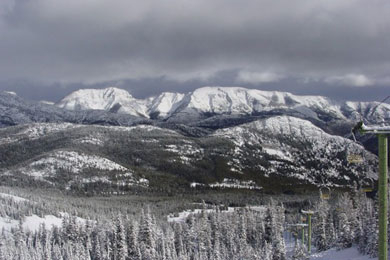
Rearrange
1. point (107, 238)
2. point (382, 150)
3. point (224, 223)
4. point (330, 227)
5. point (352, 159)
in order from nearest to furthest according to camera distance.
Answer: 1. point (382, 150)
2. point (352, 159)
3. point (330, 227)
4. point (107, 238)
5. point (224, 223)

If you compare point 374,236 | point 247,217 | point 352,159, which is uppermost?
point 352,159

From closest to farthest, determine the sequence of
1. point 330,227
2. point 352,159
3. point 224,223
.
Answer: point 352,159 < point 330,227 < point 224,223

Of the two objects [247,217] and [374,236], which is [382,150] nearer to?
[374,236]

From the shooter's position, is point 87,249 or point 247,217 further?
point 247,217

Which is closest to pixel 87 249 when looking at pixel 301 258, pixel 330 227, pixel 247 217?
pixel 247 217

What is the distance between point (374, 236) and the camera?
71312 mm

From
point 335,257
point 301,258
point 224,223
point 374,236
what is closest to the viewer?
point 301,258

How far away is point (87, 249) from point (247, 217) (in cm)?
6217

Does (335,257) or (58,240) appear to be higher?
(335,257)

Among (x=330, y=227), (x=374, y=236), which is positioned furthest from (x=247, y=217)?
(x=374, y=236)

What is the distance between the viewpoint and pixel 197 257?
114 m

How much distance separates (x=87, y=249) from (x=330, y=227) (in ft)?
246

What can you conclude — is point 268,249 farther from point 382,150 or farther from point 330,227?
point 382,150

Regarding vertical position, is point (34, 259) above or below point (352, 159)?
below
